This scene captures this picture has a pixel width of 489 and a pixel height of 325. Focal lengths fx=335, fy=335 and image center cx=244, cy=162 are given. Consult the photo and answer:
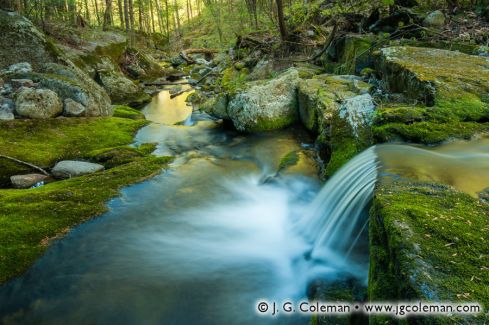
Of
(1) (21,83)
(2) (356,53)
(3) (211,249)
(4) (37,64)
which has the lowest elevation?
(3) (211,249)

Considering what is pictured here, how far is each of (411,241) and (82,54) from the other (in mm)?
17310

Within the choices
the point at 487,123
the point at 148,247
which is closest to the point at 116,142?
the point at 148,247

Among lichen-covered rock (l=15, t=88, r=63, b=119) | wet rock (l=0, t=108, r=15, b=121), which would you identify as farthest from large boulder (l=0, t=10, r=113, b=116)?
wet rock (l=0, t=108, r=15, b=121)

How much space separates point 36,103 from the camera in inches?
321

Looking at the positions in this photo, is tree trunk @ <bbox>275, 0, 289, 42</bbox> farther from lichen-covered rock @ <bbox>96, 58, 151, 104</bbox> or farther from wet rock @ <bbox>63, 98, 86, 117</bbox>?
wet rock @ <bbox>63, 98, 86, 117</bbox>

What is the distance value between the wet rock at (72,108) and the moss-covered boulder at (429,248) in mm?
8540

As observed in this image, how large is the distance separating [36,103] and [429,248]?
29.2 feet

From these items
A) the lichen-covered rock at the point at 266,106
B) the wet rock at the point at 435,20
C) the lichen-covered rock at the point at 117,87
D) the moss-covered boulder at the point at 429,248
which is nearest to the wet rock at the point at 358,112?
the lichen-covered rock at the point at 266,106

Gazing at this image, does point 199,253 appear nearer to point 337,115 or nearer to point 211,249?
point 211,249

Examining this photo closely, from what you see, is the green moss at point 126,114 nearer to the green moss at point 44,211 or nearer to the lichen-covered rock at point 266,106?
the lichen-covered rock at point 266,106

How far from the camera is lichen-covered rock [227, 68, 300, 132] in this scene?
908 cm

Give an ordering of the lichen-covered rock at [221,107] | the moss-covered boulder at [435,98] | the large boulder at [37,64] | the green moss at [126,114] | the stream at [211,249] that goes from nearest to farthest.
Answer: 1. the stream at [211,249]
2. the moss-covered boulder at [435,98]
3. the large boulder at [37,64]
4. the lichen-covered rock at [221,107]
5. the green moss at [126,114]

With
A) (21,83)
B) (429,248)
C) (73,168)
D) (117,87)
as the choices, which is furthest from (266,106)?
(117,87)

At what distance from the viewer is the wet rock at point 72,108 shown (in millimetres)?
8930
